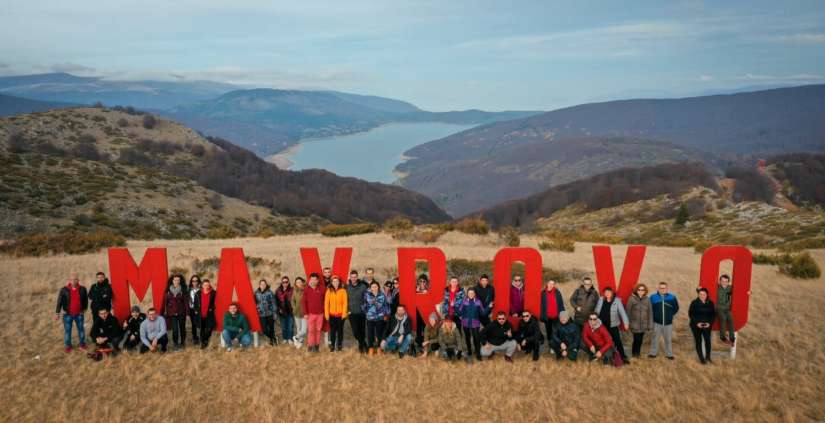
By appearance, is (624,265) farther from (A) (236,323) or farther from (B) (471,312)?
(A) (236,323)

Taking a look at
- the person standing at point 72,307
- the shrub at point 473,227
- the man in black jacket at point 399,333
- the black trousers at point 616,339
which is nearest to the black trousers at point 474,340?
the man in black jacket at point 399,333

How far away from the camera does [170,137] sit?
9300 centimetres

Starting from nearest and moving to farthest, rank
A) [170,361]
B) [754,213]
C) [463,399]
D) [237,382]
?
[463,399] < [237,382] < [170,361] < [754,213]

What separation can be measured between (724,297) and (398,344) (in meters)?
6.96

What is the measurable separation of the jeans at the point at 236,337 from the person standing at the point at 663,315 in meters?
8.83

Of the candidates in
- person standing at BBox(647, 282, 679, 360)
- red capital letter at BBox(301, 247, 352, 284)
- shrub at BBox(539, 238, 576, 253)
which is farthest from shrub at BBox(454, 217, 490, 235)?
person standing at BBox(647, 282, 679, 360)

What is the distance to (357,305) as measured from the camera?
11.7 meters

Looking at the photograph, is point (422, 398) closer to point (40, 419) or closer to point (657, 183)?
point (40, 419)

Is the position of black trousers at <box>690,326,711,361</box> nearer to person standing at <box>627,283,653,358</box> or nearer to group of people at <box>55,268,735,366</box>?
group of people at <box>55,268,735,366</box>

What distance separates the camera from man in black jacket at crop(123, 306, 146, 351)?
1166cm

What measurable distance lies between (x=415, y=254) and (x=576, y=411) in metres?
4.91

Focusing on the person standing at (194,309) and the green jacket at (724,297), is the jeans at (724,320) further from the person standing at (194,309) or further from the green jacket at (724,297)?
the person standing at (194,309)

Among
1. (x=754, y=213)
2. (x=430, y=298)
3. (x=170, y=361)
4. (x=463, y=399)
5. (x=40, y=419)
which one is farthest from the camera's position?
(x=754, y=213)

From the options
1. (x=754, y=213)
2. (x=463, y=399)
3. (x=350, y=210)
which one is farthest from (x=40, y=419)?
(x=350, y=210)
